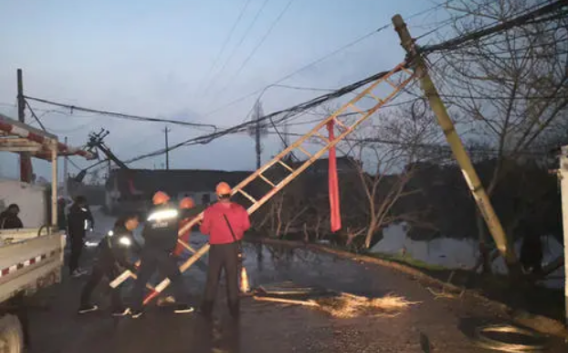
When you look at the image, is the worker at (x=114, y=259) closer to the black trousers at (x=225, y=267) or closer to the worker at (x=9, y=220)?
the black trousers at (x=225, y=267)

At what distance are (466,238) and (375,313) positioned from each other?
2327 cm

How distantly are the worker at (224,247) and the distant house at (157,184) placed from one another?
49230 mm

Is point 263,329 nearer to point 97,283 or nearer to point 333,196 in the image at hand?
point 97,283

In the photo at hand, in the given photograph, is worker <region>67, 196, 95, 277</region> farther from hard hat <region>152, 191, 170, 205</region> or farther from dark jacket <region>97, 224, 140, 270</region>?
hard hat <region>152, 191, 170, 205</region>

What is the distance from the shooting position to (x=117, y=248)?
317 inches

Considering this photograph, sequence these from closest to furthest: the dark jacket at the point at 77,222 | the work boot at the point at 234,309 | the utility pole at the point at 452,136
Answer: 1. the work boot at the point at 234,309
2. the utility pole at the point at 452,136
3. the dark jacket at the point at 77,222

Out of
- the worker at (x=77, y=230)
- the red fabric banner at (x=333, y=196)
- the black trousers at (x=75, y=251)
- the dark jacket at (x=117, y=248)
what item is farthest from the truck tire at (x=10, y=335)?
the black trousers at (x=75, y=251)

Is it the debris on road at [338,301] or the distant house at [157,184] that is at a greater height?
the distant house at [157,184]

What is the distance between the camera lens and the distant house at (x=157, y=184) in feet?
192

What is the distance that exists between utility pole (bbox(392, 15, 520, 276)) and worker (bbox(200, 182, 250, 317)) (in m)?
4.08

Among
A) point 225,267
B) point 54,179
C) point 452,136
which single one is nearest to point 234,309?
point 225,267

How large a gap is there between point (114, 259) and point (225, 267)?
1.88m

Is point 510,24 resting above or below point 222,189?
above

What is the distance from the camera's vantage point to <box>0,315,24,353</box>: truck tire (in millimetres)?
4922
